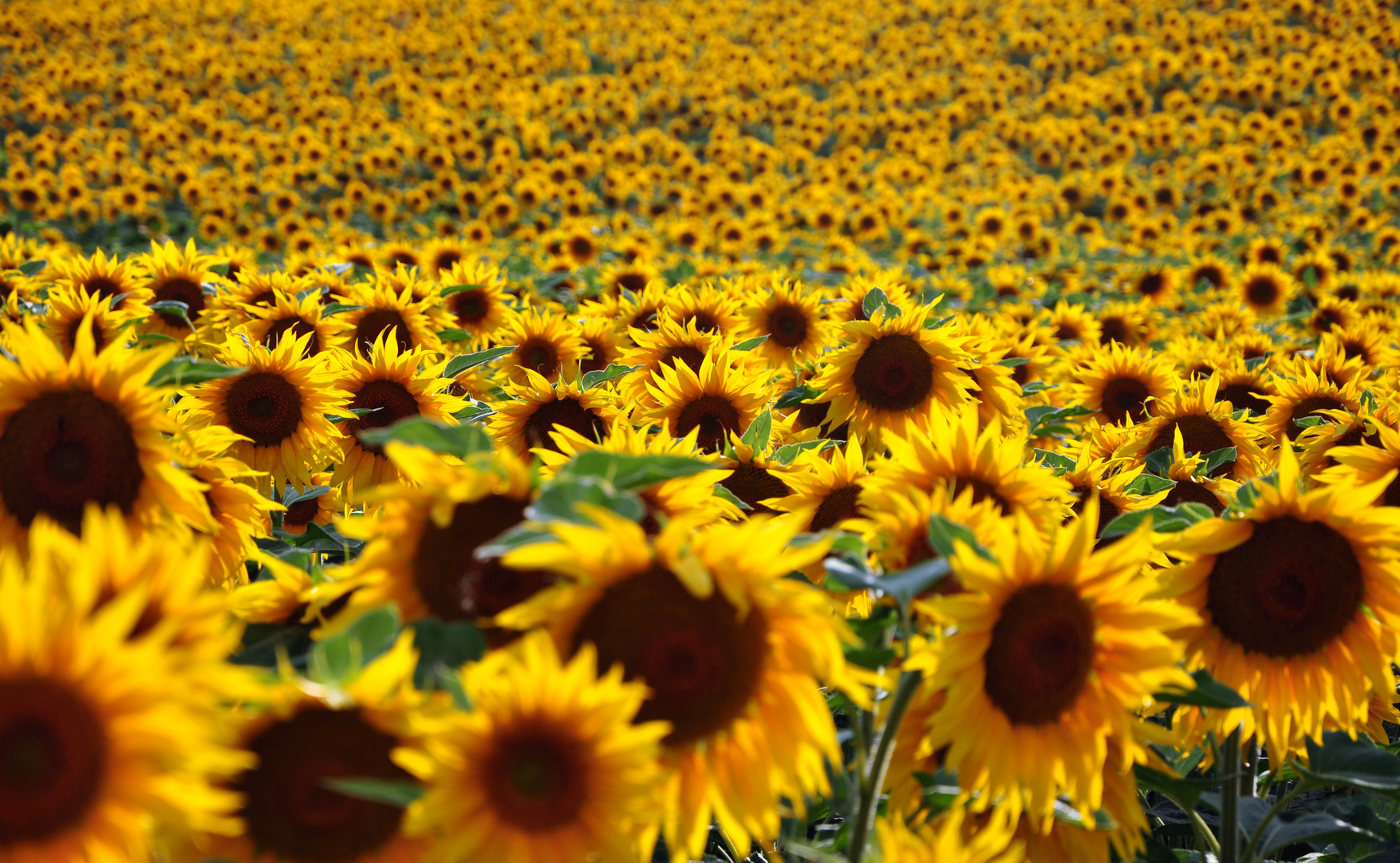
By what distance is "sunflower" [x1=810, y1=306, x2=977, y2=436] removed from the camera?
329 centimetres

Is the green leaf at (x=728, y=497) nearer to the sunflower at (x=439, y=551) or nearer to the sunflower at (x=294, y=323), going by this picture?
the sunflower at (x=439, y=551)

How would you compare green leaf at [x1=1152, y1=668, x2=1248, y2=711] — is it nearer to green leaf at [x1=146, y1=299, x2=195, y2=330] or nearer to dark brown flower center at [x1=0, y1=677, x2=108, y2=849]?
dark brown flower center at [x1=0, y1=677, x2=108, y2=849]

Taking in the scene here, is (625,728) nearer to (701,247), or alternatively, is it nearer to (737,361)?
(737,361)

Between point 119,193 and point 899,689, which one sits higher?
point 119,193

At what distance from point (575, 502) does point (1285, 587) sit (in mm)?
1558

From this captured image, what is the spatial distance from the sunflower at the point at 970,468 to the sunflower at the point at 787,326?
258cm

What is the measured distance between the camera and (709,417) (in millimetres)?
3168

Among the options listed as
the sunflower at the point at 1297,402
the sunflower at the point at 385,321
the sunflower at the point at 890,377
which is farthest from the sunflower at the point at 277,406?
the sunflower at the point at 1297,402

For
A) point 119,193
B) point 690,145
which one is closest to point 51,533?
point 119,193

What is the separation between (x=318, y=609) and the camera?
1491mm

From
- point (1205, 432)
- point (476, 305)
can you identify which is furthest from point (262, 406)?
point (1205, 432)

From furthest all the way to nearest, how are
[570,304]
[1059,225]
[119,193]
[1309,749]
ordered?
[1059,225] → [119,193] → [570,304] → [1309,749]

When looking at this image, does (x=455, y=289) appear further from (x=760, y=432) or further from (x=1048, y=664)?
(x=1048, y=664)

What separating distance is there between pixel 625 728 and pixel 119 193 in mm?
15685
